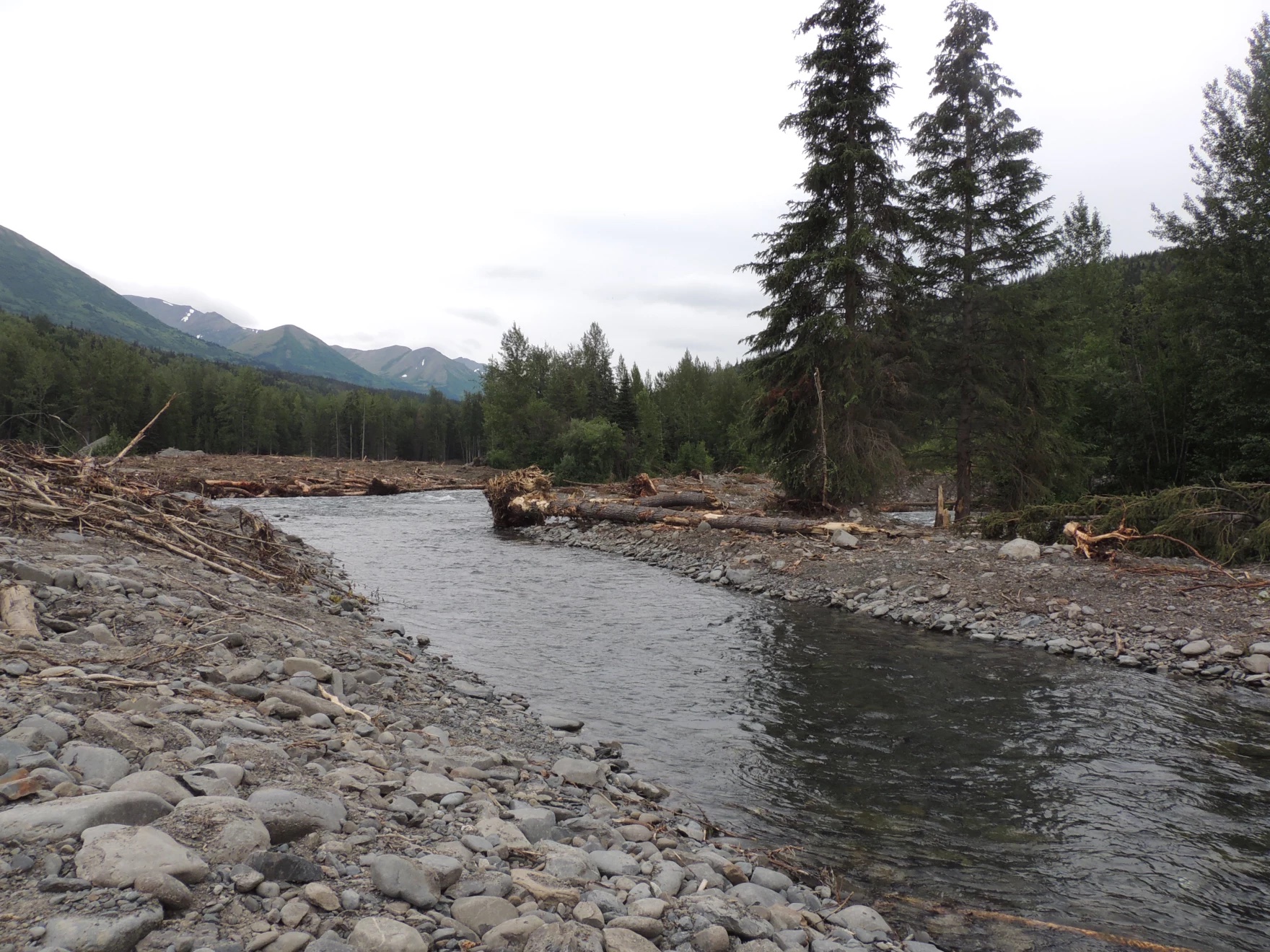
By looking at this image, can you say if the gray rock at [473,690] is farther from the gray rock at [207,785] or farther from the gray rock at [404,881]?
the gray rock at [404,881]

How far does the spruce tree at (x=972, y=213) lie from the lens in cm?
1872

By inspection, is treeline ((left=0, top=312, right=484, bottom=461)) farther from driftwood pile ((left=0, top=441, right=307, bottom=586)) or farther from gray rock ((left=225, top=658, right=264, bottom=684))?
gray rock ((left=225, top=658, right=264, bottom=684))

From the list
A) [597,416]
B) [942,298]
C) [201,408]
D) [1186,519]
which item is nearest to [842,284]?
[942,298]

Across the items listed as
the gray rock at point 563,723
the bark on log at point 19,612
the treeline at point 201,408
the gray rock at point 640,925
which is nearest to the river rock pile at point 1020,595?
the gray rock at point 563,723

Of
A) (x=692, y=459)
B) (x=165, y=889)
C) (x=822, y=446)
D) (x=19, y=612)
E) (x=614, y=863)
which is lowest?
(x=614, y=863)

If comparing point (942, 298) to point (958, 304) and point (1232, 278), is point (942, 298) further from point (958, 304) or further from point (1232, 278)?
point (1232, 278)

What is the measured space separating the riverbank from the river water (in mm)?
568

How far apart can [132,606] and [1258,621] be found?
1303 centimetres

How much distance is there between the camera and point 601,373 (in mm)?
78125

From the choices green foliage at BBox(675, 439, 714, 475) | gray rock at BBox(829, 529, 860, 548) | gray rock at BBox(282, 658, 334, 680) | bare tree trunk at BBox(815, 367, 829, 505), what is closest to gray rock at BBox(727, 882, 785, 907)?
gray rock at BBox(282, 658, 334, 680)

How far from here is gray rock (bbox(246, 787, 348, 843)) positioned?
2967 millimetres

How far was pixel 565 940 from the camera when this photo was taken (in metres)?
2.65

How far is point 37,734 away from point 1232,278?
91.8 feet

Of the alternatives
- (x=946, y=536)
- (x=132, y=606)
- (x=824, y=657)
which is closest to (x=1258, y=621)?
(x=824, y=657)
